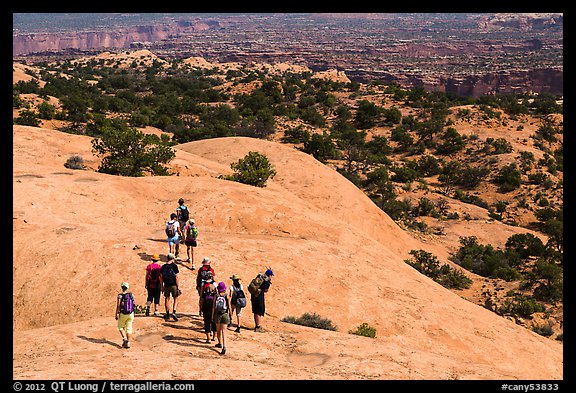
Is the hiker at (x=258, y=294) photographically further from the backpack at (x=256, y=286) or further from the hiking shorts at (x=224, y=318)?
the hiking shorts at (x=224, y=318)

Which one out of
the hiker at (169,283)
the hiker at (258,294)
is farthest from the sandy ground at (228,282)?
the hiker at (258,294)

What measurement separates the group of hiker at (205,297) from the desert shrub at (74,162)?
15715 mm

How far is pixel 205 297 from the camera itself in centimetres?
1233

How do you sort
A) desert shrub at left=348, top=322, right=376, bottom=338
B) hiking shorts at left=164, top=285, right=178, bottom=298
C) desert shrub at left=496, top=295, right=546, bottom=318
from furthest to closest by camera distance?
desert shrub at left=496, top=295, right=546, bottom=318 < desert shrub at left=348, top=322, right=376, bottom=338 < hiking shorts at left=164, top=285, right=178, bottom=298

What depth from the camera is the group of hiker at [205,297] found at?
1188 centimetres

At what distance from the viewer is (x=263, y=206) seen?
966 inches

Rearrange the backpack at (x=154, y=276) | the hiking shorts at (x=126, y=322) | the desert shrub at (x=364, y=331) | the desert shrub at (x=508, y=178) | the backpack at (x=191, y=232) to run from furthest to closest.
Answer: the desert shrub at (x=508, y=178) → the backpack at (x=191, y=232) → the desert shrub at (x=364, y=331) → the backpack at (x=154, y=276) → the hiking shorts at (x=126, y=322)

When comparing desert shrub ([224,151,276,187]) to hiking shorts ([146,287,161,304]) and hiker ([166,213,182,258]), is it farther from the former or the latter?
hiking shorts ([146,287,161,304])

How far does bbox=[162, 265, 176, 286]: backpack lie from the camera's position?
44.0 feet

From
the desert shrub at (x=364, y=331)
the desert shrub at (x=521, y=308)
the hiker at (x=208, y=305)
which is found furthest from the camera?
the desert shrub at (x=521, y=308)

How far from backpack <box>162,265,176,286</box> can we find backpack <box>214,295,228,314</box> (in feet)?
6.31

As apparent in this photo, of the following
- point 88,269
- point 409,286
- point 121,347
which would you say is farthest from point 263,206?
point 121,347

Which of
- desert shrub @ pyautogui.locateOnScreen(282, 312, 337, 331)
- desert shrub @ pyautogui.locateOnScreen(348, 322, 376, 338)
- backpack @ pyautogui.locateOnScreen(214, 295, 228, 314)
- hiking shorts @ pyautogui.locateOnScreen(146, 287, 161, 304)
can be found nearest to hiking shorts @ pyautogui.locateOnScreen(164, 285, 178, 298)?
hiking shorts @ pyautogui.locateOnScreen(146, 287, 161, 304)
